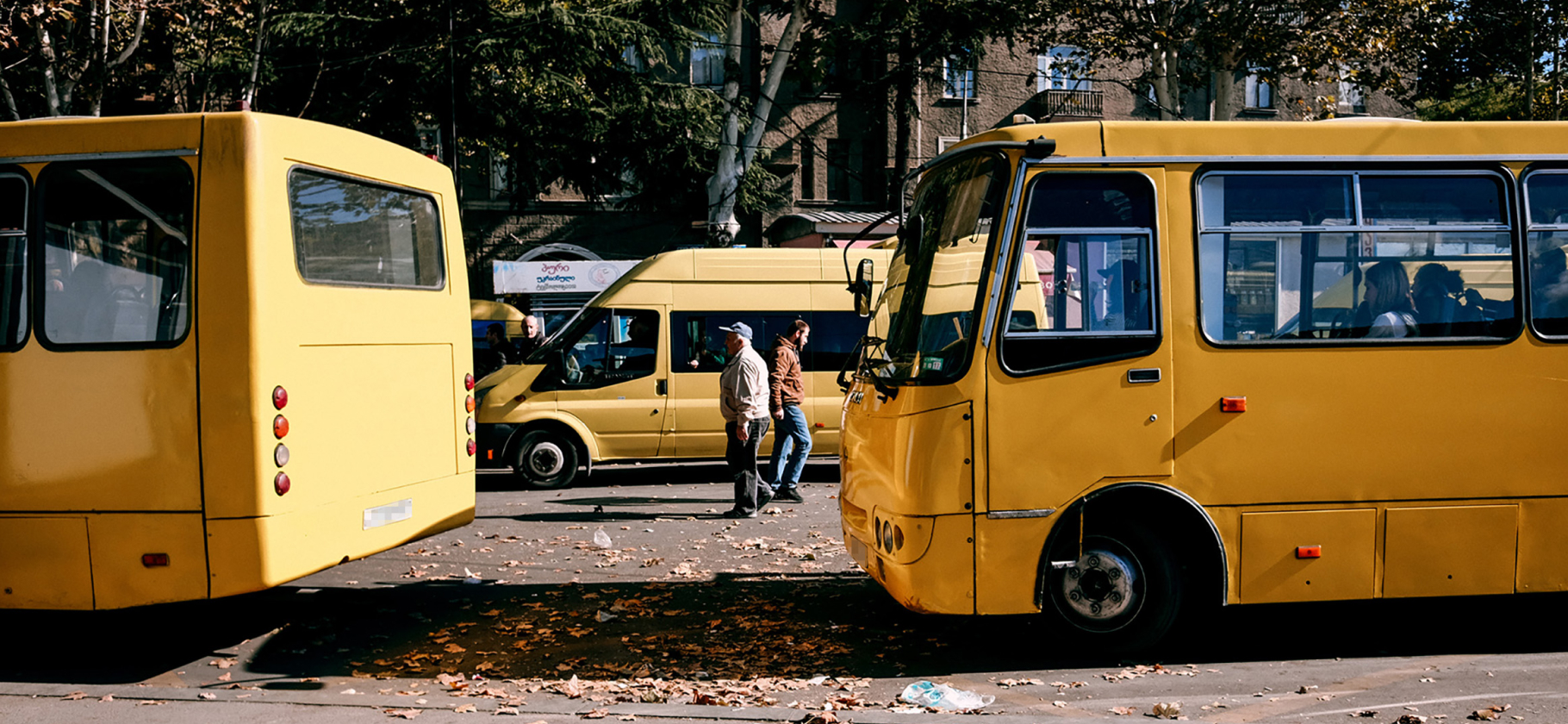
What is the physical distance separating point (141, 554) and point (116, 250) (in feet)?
5.11

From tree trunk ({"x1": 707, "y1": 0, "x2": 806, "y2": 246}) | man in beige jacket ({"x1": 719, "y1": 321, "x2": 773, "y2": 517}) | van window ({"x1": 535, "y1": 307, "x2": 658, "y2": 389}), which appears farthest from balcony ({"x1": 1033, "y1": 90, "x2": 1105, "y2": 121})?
man in beige jacket ({"x1": 719, "y1": 321, "x2": 773, "y2": 517})

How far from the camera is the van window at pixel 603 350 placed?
43.2ft

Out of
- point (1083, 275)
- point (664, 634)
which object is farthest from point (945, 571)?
point (664, 634)

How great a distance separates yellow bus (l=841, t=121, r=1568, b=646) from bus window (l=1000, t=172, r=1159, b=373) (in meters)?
0.01

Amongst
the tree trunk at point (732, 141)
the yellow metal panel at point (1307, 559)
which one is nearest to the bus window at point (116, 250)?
the yellow metal panel at point (1307, 559)

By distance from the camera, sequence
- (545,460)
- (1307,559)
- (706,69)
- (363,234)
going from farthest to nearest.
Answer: (706,69)
(545,460)
(363,234)
(1307,559)

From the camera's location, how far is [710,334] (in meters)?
13.6

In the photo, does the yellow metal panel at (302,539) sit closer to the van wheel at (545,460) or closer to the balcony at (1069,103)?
the van wheel at (545,460)

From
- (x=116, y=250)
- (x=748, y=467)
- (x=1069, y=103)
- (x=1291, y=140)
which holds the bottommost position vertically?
(x=748, y=467)

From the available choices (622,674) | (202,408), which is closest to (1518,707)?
(622,674)

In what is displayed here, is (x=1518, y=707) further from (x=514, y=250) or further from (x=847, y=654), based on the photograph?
(x=514, y=250)

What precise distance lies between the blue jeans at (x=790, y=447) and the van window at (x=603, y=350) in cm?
223

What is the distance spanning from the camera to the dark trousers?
1090cm

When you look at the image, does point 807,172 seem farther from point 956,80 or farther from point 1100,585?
point 1100,585
